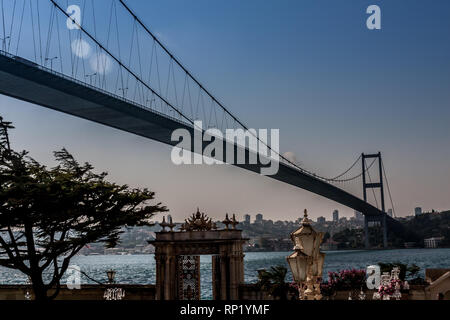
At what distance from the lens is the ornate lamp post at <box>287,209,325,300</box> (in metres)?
7.73

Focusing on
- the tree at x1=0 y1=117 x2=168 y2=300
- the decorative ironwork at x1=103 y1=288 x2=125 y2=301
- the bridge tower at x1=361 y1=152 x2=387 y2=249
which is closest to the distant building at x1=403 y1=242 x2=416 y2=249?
the bridge tower at x1=361 y1=152 x2=387 y2=249

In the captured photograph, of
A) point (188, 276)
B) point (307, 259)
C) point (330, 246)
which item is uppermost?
point (330, 246)

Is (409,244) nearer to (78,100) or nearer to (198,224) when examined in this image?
(78,100)

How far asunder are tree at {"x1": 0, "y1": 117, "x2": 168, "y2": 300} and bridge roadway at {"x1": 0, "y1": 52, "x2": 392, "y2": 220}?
764 inches

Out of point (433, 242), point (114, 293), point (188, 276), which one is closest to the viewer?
point (188, 276)

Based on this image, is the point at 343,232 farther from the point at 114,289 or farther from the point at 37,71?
the point at 114,289

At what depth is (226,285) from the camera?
67.5ft

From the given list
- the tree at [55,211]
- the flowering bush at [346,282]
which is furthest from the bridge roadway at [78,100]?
the flowering bush at [346,282]

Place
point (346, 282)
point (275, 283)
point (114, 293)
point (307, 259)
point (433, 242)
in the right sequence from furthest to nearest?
point (433, 242) → point (114, 293) → point (346, 282) → point (275, 283) → point (307, 259)

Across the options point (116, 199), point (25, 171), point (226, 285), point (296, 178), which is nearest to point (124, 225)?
point (116, 199)

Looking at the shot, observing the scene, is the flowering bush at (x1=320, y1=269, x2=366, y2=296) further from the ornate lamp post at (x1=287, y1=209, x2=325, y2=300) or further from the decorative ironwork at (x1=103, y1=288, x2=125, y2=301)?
the ornate lamp post at (x1=287, y1=209, x2=325, y2=300)

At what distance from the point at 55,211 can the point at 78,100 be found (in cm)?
2792

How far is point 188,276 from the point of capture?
821 inches

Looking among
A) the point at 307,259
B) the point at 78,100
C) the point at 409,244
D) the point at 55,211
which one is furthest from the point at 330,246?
the point at 307,259
